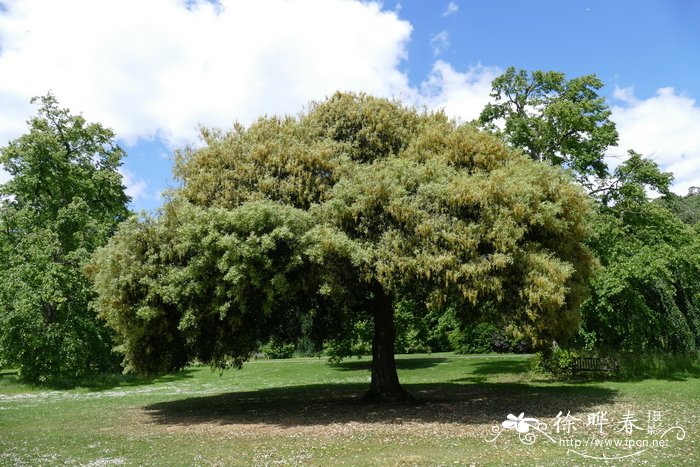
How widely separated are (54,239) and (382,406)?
26.2 metres

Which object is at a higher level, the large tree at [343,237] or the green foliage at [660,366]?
the large tree at [343,237]

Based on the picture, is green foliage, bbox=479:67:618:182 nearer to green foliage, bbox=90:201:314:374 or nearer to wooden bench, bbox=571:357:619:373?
wooden bench, bbox=571:357:619:373

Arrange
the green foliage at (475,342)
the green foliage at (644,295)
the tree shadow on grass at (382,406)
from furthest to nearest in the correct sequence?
the green foliage at (475,342) → the green foliage at (644,295) → the tree shadow on grass at (382,406)

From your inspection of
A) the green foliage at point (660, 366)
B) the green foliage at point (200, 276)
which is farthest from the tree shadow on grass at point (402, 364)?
the green foliage at point (200, 276)

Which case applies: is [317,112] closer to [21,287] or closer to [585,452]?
[585,452]

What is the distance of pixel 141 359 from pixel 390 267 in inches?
399

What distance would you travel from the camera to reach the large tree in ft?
53.5

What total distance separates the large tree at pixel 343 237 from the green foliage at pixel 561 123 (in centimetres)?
1488

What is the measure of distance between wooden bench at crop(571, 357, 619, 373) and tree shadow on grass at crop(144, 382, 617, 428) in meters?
4.66

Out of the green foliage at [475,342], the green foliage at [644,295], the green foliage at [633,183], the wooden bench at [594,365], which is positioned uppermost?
the green foliage at [633,183]

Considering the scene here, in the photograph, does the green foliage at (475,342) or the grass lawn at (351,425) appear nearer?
the grass lawn at (351,425)

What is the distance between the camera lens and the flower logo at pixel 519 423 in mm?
14344

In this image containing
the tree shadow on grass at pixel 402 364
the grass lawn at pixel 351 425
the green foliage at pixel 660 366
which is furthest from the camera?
the tree shadow on grass at pixel 402 364

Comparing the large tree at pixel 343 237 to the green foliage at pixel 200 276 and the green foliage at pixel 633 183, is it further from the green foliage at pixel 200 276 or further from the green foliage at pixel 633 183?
the green foliage at pixel 633 183
